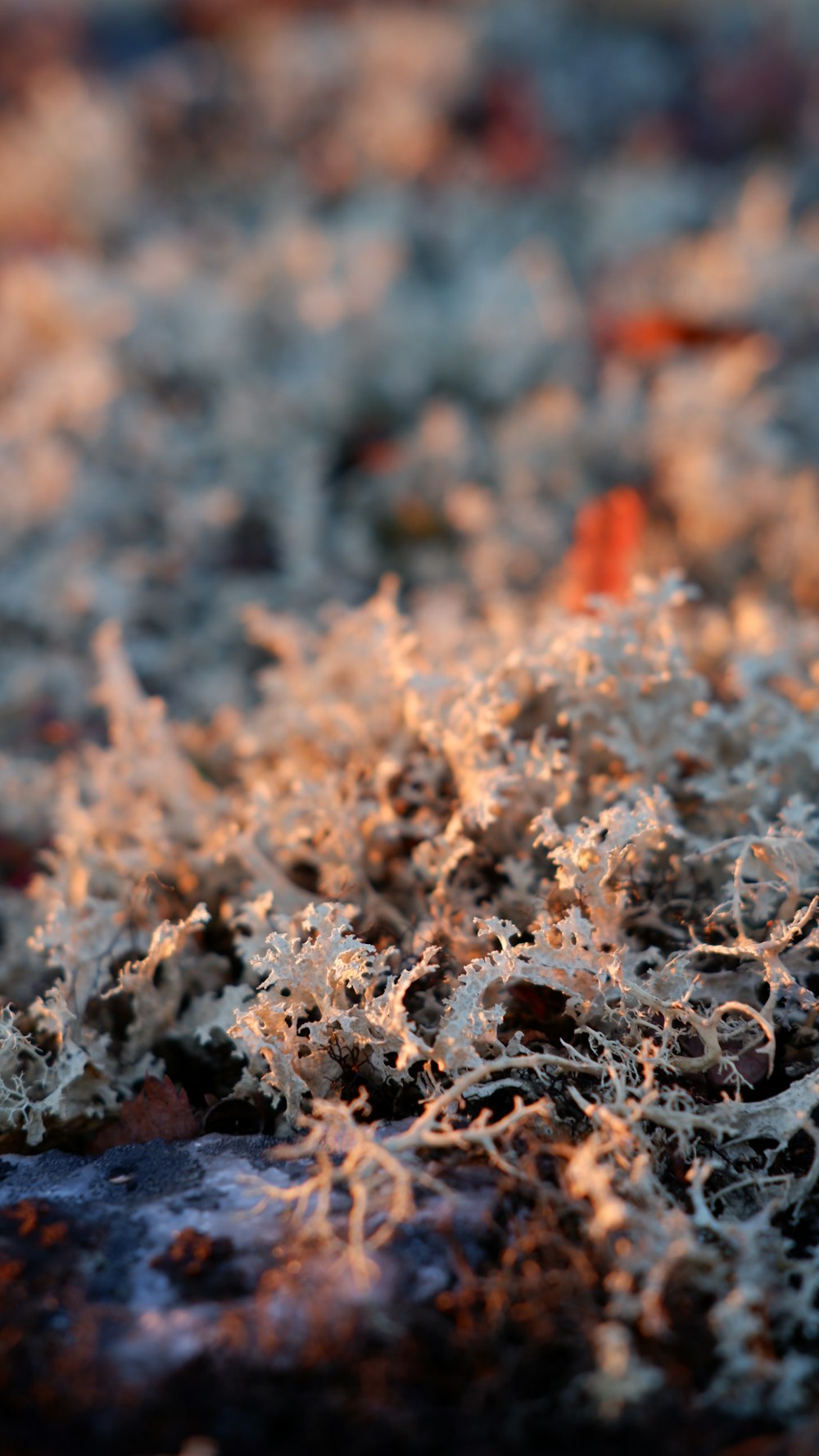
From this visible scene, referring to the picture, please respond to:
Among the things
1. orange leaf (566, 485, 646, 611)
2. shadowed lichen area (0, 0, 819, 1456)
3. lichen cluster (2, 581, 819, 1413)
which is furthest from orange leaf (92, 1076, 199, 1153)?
orange leaf (566, 485, 646, 611)

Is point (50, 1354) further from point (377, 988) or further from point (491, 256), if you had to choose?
point (491, 256)

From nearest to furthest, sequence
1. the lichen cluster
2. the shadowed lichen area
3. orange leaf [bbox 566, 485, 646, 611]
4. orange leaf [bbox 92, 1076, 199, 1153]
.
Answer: the shadowed lichen area, the lichen cluster, orange leaf [bbox 92, 1076, 199, 1153], orange leaf [bbox 566, 485, 646, 611]

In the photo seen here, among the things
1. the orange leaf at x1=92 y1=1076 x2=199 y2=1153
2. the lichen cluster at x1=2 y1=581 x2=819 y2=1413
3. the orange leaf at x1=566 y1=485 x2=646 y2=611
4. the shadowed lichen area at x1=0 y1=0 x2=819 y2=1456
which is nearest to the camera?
the shadowed lichen area at x1=0 y1=0 x2=819 y2=1456

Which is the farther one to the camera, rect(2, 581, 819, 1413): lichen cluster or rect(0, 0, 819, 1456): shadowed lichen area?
rect(2, 581, 819, 1413): lichen cluster

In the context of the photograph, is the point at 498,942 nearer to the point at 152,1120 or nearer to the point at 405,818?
the point at 405,818

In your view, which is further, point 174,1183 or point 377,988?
point 377,988

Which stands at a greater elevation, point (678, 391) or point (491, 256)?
point (491, 256)

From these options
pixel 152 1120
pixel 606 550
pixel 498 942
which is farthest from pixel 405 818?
pixel 606 550

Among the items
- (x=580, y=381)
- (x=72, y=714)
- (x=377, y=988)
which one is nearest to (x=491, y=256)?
(x=580, y=381)

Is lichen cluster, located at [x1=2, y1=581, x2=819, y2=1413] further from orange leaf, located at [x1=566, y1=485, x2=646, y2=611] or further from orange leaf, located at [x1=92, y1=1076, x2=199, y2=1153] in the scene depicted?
orange leaf, located at [x1=566, y1=485, x2=646, y2=611]

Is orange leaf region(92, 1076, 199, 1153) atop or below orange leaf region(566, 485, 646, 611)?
below

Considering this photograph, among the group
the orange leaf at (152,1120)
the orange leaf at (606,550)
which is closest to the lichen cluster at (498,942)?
the orange leaf at (152,1120)
